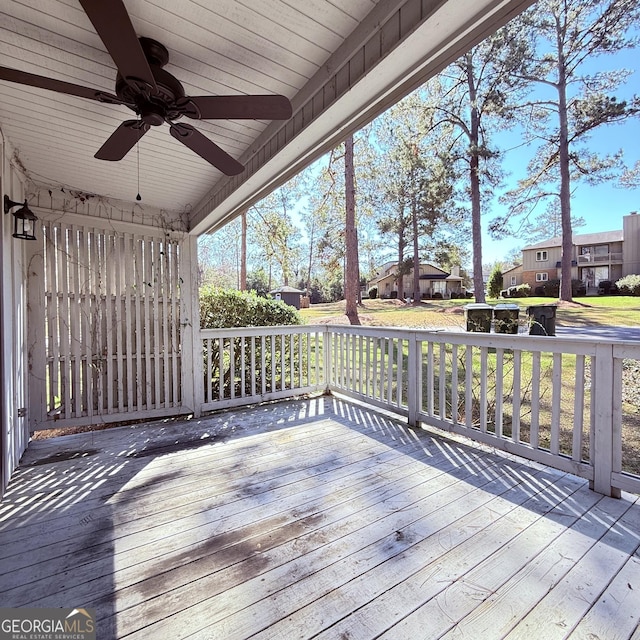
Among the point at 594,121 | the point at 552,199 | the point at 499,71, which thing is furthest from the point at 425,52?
the point at 552,199

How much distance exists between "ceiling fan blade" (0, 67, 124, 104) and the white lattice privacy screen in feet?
7.56

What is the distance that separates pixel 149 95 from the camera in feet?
5.12

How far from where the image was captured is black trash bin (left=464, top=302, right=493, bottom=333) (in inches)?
252

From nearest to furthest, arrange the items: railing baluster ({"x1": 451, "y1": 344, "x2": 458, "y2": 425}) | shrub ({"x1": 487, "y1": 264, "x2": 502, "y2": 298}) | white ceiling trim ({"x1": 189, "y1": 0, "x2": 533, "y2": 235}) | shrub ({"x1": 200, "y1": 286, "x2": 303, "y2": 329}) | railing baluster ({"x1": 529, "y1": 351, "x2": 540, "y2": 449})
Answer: white ceiling trim ({"x1": 189, "y1": 0, "x2": 533, "y2": 235})
railing baluster ({"x1": 529, "y1": 351, "x2": 540, "y2": 449})
railing baluster ({"x1": 451, "y1": 344, "x2": 458, "y2": 425})
shrub ({"x1": 200, "y1": 286, "x2": 303, "y2": 329})
shrub ({"x1": 487, "y1": 264, "x2": 502, "y2": 298})

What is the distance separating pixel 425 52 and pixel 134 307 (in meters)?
3.60

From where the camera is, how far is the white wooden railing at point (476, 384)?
82.4 inches

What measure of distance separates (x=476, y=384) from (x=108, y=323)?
4550 millimetres

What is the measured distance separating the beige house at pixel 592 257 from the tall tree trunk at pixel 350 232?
59.1 feet

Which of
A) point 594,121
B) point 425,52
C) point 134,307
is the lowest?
point 134,307

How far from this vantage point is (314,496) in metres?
2.14

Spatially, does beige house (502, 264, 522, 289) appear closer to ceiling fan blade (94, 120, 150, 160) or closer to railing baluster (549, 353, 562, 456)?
railing baluster (549, 353, 562, 456)

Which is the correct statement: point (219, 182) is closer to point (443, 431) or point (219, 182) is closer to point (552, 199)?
point (443, 431)

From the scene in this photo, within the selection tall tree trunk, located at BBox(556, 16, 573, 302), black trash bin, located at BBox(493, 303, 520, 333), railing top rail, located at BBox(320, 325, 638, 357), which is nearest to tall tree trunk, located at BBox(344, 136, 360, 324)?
black trash bin, located at BBox(493, 303, 520, 333)

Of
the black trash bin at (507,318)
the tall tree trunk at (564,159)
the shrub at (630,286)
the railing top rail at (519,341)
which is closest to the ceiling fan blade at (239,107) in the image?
the railing top rail at (519,341)
